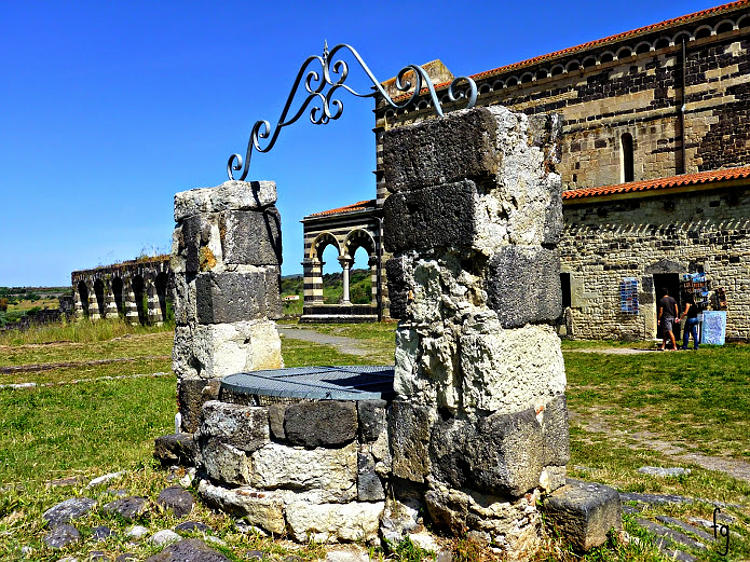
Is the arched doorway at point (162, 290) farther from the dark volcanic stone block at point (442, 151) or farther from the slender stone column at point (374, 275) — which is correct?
the dark volcanic stone block at point (442, 151)

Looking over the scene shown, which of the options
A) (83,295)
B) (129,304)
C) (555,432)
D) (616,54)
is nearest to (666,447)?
(555,432)

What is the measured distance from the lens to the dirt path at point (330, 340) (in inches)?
559

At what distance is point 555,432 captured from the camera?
131 inches

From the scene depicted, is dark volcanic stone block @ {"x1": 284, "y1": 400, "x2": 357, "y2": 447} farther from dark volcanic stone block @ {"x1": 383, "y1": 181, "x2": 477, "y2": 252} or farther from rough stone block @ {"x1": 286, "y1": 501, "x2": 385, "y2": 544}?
dark volcanic stone block @ {"x1": 383, "y1": 181, "x2": 477, "y2": 252}

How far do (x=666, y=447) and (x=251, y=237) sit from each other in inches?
172

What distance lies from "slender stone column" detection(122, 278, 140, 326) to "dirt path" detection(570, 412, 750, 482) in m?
16.6

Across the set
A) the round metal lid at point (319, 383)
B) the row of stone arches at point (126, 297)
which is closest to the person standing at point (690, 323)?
the round metal lid at point (319, 383)

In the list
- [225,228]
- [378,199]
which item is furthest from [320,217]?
[225,228]

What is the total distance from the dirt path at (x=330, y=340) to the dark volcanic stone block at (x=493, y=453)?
9.95 metres

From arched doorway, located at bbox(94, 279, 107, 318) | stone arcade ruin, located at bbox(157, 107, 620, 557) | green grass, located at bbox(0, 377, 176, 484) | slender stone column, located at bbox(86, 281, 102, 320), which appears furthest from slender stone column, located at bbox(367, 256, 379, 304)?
stone arcade ruin, located at bbox(157, 107, 620, 557)

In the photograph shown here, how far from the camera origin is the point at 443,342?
326 centimetres

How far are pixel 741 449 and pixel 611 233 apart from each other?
10271 mm

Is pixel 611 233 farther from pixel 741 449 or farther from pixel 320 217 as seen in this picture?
pixel 320 217

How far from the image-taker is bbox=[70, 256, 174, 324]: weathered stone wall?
20453 millimetres
